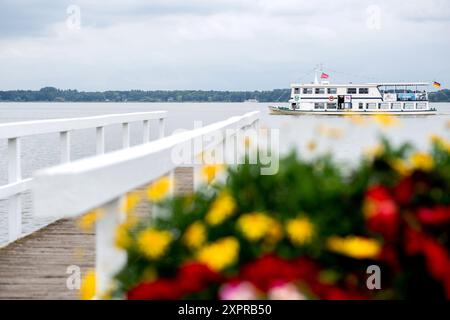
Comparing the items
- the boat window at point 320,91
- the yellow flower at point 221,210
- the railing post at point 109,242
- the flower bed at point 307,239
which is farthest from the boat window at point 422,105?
the yellow flower at point 221,210

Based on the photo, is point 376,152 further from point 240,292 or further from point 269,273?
point 240,292

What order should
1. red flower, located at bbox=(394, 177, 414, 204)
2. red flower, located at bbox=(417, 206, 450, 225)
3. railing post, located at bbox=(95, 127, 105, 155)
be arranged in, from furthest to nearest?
railing post, located at bbox=(95, 127, 105, 155)
red flower, located at bbox=(394, 177, 414, 204)
red flower, located at bbox=(417, 206, 450, 225)

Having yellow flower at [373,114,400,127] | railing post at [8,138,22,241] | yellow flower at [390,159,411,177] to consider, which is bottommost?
railing post at [8,138,22,241]

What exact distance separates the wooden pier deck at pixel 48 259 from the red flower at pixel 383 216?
5.55 ft

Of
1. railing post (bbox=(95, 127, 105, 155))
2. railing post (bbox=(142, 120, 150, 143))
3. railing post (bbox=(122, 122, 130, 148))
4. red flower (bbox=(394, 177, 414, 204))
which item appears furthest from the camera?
railing post (bbox=(142, 120, 150, 143))

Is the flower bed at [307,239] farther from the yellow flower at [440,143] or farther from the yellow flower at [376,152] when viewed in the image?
the yellow flower at [440,143]

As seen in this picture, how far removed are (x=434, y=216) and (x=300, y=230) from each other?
428 millimetres

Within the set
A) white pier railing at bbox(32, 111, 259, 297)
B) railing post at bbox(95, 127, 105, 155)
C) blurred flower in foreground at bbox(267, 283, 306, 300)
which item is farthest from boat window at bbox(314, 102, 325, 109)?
blurred flower in foreground at bbox(267, 283, 306, 300)

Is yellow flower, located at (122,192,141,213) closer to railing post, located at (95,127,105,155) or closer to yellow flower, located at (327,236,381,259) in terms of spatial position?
yellow flower, located at (327,236,381,259)

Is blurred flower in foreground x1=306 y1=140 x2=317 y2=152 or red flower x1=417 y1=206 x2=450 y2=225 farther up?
blurred flower in foreground x1=306 y1=140 x2=317 y2=152

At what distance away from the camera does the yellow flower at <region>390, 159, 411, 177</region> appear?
2648mm

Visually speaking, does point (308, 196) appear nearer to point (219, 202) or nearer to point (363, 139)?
point (219, 202)

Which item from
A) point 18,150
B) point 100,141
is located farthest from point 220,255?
point 100,141
